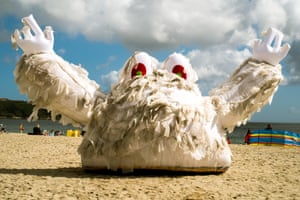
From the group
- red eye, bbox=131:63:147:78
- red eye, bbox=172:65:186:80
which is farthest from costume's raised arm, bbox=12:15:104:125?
red eye, bbox=172:65:186:80

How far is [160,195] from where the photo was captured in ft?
14.7

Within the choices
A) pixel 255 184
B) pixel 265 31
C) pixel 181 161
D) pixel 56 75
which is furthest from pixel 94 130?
pixel 265 31

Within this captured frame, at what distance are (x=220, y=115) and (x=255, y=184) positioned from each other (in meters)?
1.13

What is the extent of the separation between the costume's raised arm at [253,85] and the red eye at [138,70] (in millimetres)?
1164

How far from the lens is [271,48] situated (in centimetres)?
604

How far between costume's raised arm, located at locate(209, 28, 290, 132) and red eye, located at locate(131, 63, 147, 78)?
1164 mm

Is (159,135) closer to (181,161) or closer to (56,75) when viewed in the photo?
(181,161)

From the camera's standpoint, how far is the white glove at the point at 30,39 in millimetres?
5637

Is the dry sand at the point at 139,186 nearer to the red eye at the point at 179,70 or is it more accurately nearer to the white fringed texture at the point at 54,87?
the white fringed texture at the point at 54,87

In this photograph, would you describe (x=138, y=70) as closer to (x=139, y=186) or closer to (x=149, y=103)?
(x=149, y=103)

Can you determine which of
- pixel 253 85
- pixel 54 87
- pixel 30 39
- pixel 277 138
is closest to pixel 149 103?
pixel 54 87

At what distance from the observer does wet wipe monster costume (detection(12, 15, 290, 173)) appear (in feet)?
17.4

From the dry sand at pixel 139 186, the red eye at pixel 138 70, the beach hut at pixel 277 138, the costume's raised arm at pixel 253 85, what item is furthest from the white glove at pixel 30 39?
the beach hut at pixel 277 138

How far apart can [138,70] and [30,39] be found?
1.67m
